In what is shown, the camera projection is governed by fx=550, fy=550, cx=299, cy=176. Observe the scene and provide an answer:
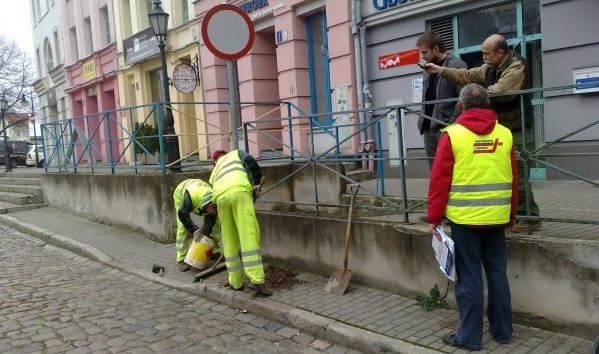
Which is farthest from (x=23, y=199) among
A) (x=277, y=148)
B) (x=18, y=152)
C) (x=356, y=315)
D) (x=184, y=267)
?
(x=18, y=152)

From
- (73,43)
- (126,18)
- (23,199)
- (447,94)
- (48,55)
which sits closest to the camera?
(447,94)

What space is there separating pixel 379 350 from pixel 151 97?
16055 mm

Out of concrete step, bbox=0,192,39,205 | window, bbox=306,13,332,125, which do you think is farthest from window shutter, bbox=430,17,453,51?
concrete step, bbox=0,192,39,205

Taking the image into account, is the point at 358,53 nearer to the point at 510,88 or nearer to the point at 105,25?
the point at 510,88

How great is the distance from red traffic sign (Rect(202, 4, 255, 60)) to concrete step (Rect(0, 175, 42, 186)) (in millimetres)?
10767

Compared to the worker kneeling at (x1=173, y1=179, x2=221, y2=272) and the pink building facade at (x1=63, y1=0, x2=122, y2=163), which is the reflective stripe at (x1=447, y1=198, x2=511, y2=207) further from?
the pink building facade at (x1=63, y1=0, x2=122, y2=163)

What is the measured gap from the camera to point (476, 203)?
3812mm

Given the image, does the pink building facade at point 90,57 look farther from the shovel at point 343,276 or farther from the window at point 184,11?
the shovel at point 343,276

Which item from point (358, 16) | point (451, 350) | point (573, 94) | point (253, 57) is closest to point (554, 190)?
point (573, 94)

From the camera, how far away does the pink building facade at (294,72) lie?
1088cm

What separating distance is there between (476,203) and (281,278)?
2840 mm

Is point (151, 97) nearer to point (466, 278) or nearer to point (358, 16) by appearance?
point (358, 16)

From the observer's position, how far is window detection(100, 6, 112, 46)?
21.3 metres

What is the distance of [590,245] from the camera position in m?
3.91
